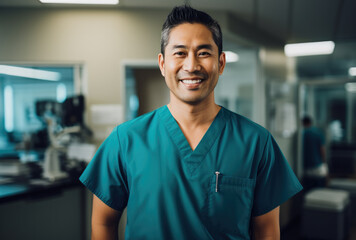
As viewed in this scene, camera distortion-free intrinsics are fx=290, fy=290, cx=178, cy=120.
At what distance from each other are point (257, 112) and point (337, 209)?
1.29 meters

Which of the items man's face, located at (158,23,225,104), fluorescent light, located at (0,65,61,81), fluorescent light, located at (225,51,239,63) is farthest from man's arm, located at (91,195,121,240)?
fluorescent light, located at (0,65,61,81)

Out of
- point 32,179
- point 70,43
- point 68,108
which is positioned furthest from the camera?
point 70,43

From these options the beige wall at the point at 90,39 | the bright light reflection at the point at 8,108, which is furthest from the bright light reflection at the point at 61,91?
the bright light reflection at the point at 8,108

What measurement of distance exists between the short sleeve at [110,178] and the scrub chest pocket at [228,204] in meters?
0.29

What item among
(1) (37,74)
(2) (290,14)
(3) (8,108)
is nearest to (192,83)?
(2) (290,14)

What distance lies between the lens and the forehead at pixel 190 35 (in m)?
0.84

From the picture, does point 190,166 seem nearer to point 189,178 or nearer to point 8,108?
point 189,178

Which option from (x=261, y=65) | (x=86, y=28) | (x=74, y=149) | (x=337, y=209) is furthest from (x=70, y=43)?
(x=337, y=209)

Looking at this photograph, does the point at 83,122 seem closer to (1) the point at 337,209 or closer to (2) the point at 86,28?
(2) the point at 86,28

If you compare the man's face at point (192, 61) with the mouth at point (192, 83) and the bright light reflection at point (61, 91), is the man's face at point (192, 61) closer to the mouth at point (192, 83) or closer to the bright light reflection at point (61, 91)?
the mouth at point (192, 83)

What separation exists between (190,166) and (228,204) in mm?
159

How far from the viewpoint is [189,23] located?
0.86 meters

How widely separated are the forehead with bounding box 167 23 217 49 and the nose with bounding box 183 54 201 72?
38mm

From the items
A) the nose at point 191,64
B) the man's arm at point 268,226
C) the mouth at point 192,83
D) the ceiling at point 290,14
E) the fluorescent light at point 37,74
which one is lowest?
the man's arm at point 268,226
